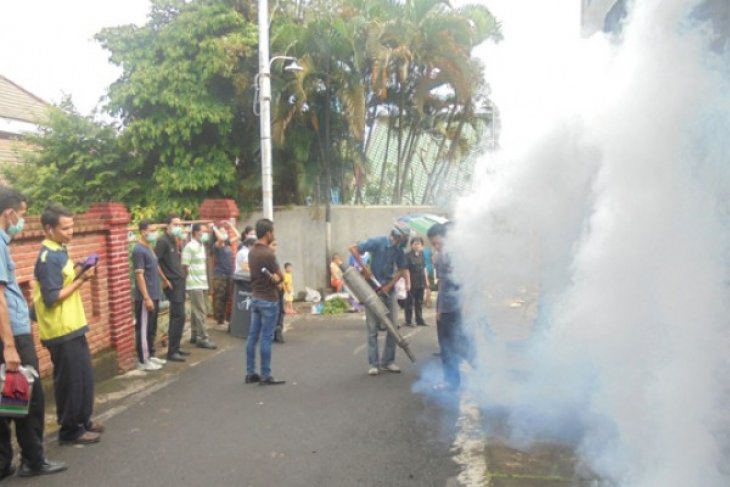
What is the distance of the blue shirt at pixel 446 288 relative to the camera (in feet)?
20.9

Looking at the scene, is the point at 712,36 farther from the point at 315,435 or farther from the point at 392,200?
the point at 392,200

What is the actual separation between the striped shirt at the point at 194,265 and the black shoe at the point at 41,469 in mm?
4642

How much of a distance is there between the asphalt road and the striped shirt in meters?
1.56

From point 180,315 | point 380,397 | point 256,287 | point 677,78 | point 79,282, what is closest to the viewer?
point 677,78

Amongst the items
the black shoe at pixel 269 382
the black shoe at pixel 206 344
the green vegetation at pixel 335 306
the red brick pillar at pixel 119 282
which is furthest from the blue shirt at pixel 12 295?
the green vegetation at pixel 335 306

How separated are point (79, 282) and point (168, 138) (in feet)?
29.8

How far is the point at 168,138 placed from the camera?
1325cm

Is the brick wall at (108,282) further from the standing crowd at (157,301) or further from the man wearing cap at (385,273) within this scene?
the man wearing cap at (385,273)

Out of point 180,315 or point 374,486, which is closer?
point 374,486

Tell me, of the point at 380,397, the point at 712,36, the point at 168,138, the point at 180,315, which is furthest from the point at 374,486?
the point at 168,138

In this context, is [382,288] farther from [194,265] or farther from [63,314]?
[63,314]

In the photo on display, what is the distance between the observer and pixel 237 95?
44.8 feet

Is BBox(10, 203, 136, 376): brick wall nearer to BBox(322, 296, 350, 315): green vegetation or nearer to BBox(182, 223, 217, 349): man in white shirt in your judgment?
BBox(182, 223, 217, 349): man in white shirt

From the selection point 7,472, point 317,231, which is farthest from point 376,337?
point 317,231
